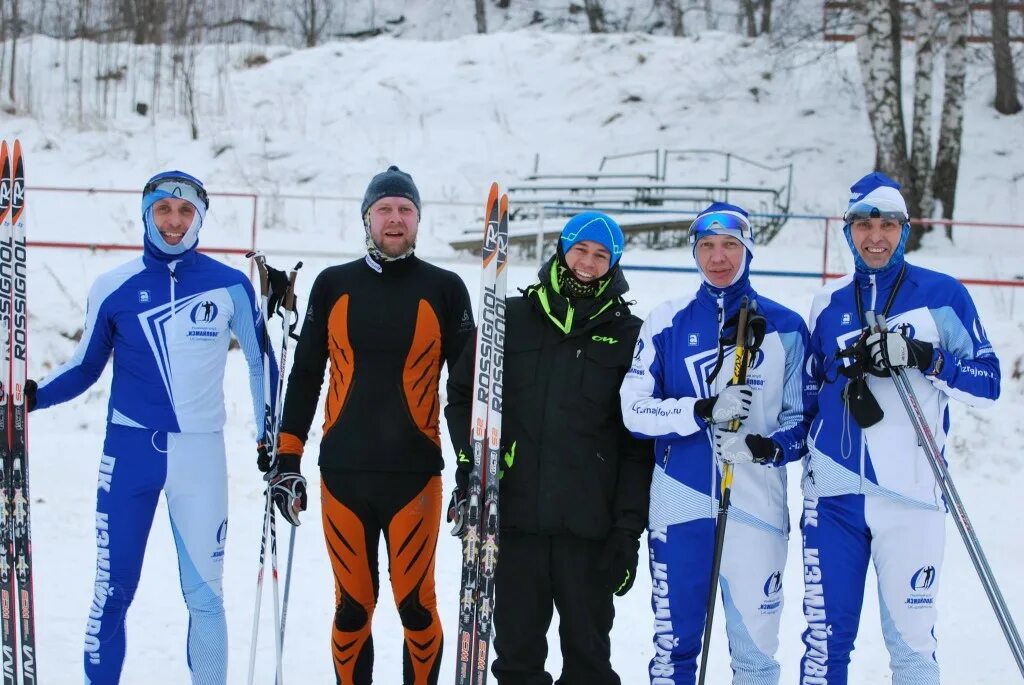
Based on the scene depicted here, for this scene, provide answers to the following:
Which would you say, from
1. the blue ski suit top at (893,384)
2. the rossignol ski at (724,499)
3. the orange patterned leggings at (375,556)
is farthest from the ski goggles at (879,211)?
the orange patterned leggings at (375,556)

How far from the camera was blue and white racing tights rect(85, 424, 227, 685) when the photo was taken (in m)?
3.60

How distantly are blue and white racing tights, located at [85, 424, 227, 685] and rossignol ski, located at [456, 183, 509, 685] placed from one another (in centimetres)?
97

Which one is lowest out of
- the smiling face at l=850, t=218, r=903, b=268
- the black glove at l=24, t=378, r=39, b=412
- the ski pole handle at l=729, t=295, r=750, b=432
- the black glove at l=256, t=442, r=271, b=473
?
the black glove at l=256, t=442, r=271, b=473

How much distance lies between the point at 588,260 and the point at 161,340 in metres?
1.59

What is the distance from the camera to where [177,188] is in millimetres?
3775

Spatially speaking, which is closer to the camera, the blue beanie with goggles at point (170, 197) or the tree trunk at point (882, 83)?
the blue beanie with goggles at point (170, 197)

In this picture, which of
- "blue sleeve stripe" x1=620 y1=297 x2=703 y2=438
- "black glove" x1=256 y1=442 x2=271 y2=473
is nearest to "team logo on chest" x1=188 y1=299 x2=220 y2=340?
"black glove" x1=256 y1=442 x2=271 y2=473

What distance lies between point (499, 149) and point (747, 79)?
16.8ft

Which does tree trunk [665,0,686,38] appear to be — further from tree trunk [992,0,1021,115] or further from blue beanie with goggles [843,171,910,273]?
blue beanie with goggles [843,171,910,273]

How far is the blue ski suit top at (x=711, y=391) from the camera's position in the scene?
3.32m

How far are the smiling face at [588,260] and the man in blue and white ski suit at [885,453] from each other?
81 centimetres

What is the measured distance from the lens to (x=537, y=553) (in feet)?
10.8

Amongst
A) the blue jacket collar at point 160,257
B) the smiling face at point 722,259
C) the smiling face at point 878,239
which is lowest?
the blue jacket collar at point 160,257

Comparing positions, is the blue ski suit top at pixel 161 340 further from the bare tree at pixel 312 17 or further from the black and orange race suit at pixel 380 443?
the bare tree at pixel 312 17
